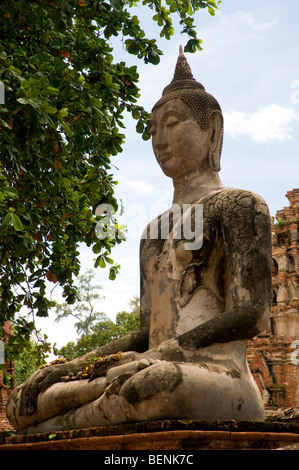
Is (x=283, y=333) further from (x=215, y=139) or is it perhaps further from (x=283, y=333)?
(x=215, y=139)

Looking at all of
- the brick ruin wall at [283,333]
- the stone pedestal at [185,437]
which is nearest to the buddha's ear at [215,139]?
the stone pedestal at [185,437]

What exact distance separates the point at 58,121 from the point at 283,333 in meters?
15.1

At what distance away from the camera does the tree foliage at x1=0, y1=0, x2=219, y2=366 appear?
5.64 metres

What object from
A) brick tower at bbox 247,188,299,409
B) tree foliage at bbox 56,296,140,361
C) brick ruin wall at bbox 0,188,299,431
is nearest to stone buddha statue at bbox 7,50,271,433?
brick ruin wall at bbox 0,188,299,431

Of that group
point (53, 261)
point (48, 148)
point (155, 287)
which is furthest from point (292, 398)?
point (155, 287)

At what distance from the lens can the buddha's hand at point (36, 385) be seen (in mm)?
4469

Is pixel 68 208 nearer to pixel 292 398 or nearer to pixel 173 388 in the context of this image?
pixel 173 388

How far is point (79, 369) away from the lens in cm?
469

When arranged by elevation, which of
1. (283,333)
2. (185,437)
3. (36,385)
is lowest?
(185,437)

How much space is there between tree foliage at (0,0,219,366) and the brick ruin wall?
36.3 feet

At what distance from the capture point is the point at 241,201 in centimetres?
456

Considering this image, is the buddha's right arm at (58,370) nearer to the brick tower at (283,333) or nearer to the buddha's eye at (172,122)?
the buddha's eye at (172,122)

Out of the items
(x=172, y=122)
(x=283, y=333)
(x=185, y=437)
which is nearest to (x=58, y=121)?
(x=172, y=122)

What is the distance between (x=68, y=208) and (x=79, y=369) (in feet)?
10.6
